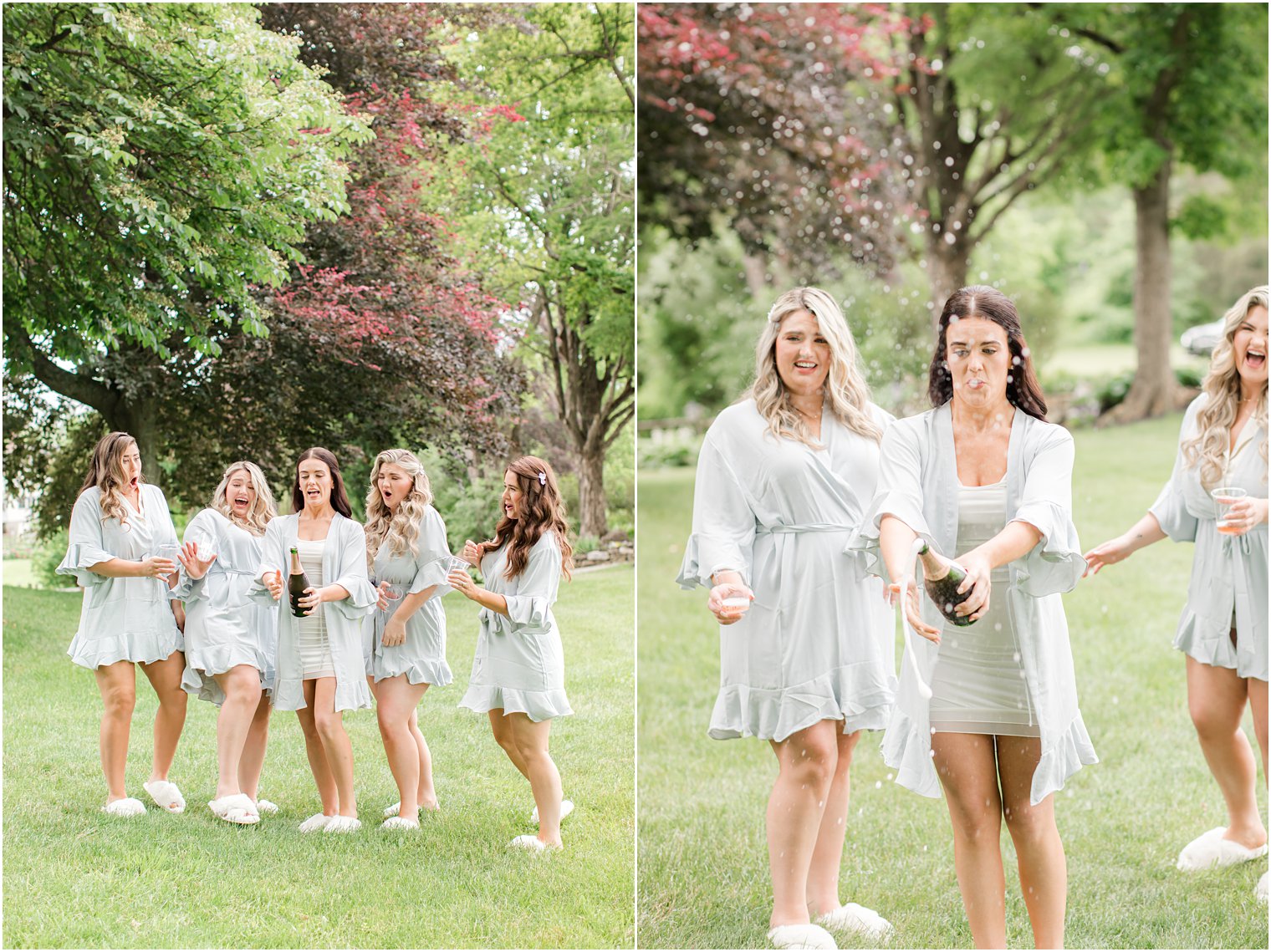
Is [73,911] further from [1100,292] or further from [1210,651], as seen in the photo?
[1100,292]

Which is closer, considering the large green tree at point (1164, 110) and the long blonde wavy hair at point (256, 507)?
the long blonde wavy hair at point (256, 507)

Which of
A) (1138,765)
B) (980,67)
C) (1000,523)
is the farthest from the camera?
(980,67)

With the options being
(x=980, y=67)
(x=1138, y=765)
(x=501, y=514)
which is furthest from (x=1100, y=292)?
(x=501, y=514)

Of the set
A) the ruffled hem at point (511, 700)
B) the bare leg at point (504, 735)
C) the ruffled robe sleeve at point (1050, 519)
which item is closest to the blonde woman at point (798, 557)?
the ruffled robe sleeve at point (1050, 519)

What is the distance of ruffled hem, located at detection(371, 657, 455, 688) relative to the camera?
144 inches

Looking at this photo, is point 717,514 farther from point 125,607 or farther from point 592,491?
point 125,607

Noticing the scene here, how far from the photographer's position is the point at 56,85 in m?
3.80

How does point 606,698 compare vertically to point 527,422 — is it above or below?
below

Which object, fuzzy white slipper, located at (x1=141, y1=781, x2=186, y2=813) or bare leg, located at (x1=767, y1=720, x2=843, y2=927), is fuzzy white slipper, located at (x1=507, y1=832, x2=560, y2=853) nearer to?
bare leg, located at (x1=767, y1=720, x2=843, y2=927)

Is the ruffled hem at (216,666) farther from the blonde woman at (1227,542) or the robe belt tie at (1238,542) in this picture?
the robe belt tie at (1238,542)

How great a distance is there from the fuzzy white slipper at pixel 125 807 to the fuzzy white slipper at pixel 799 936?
2.05 m

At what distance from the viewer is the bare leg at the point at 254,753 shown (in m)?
3.69

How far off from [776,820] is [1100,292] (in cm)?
860

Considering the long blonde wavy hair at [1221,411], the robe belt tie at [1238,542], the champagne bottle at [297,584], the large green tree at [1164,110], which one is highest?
the large green tree at [1164,110]
